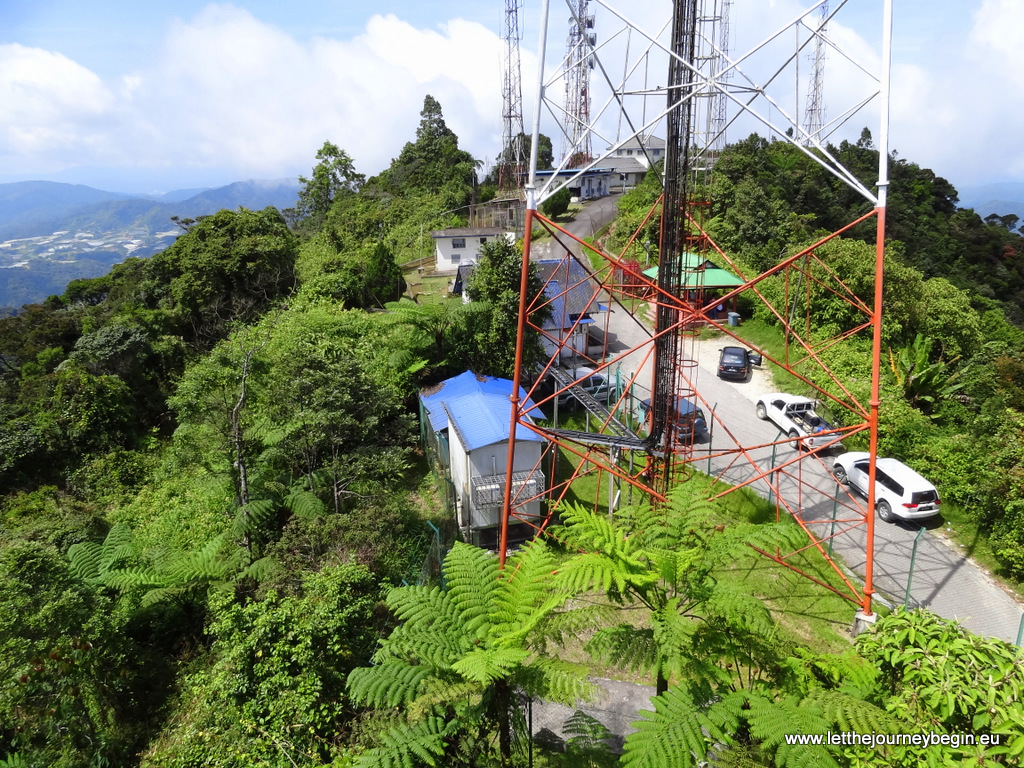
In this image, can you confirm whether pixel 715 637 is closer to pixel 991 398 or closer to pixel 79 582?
pixel 79 582

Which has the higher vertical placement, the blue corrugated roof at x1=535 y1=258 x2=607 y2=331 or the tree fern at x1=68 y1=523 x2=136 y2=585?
the blue corrugated roof at x1=535 y1=258 x2=607 y2=331

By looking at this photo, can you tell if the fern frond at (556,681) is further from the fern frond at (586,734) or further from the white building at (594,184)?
the white building at (594,184)

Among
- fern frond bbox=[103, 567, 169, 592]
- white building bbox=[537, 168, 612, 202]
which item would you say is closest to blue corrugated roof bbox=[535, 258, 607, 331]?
fern frond bbox=[103, 567, 169, 592]

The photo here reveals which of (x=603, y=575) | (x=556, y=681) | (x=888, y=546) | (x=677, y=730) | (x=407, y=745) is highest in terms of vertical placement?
(x=603, y=575)

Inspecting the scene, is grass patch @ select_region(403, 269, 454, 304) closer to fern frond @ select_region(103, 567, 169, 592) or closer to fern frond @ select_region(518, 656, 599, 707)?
fern frond @ select_region(103, 567, 169, 592)

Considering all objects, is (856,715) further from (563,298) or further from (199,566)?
(563,298)

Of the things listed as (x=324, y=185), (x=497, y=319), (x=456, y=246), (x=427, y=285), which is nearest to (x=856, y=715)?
(x=497, y=319)
